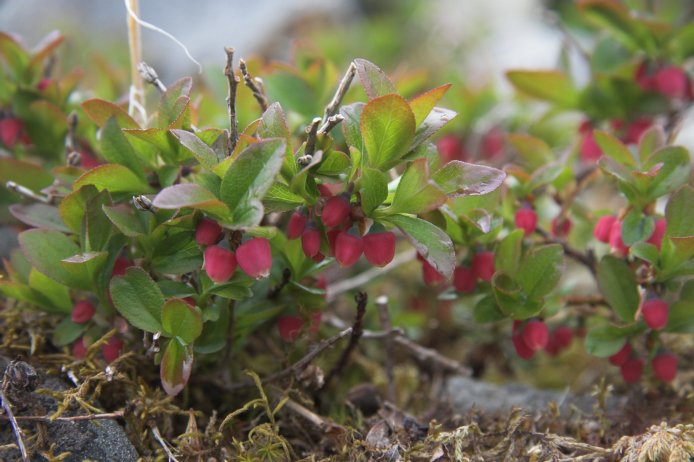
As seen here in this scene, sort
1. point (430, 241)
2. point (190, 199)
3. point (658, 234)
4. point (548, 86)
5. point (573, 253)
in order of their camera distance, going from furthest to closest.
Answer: point (548, 86)
point (573, 253)
point (658, 234)
point (430, 241)
point (190, 199)

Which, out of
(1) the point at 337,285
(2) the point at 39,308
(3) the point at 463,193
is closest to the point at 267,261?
(3) the point at 463,193

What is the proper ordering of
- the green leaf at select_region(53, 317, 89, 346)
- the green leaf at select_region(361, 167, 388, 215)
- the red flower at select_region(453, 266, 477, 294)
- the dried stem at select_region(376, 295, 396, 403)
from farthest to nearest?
the dried stem at select_region(376, 295, 396, 403), the red flower at select_region(453, 266, 477, 294), the green leaf at select_region(53, 317, 89, 346), the green leaf at select_region(361, 167, 388, 215)

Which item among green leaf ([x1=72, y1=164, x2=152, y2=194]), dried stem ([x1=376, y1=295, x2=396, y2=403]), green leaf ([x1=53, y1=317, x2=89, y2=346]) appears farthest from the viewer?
dried stem ([x1=376, y1=295, x2=396, y2=403])

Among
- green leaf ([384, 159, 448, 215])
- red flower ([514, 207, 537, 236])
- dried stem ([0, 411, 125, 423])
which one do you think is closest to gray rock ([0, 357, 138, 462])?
dried stem ([0, 411, 125, 423])

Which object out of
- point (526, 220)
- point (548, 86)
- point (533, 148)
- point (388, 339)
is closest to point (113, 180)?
point (388, 339)

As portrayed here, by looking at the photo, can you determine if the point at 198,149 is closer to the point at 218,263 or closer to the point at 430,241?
the point at 218,263

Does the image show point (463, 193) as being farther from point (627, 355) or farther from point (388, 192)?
point (627, 355)

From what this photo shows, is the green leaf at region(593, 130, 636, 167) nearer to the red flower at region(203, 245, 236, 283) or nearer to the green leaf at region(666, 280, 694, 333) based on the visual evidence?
the green leaf at region(666, 280, 694, 333)
